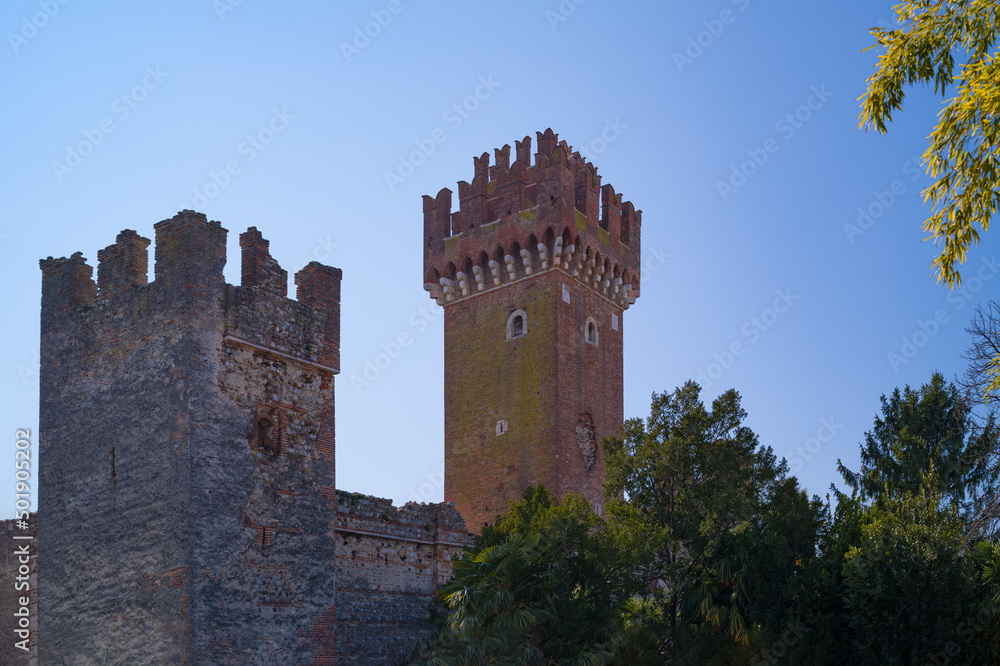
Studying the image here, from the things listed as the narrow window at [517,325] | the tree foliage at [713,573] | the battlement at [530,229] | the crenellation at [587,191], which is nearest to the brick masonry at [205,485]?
the tree foliage at [713,573]

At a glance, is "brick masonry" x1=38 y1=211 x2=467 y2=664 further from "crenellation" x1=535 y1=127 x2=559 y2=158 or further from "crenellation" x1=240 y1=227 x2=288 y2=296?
"crenellation" x1=535 y1=127 x2=559 y2=158

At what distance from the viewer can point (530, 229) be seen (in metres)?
31.6

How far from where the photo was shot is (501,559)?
20.4m

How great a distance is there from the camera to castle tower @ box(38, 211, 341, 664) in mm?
17141

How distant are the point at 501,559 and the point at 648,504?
3.68m

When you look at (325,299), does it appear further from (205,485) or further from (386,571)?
(386,571)

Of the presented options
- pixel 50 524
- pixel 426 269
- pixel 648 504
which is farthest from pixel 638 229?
pixel 50 524

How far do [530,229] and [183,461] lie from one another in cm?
1620

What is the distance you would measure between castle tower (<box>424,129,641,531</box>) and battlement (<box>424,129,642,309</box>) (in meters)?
0.04

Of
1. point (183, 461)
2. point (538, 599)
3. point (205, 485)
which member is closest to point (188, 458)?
point (183, 461)

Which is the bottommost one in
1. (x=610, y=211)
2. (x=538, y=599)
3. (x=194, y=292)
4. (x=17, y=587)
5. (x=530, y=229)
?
(x=538, y=599)

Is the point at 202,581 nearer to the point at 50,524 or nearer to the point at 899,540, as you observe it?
the point at 50,524

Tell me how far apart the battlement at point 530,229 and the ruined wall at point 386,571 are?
10652mm

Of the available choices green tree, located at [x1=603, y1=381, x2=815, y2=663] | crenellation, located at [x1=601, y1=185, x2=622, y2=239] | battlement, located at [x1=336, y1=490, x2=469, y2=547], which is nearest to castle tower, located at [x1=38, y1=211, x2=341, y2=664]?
battlement, located at [x1=336, y1=490, x2=469, y2=547]
